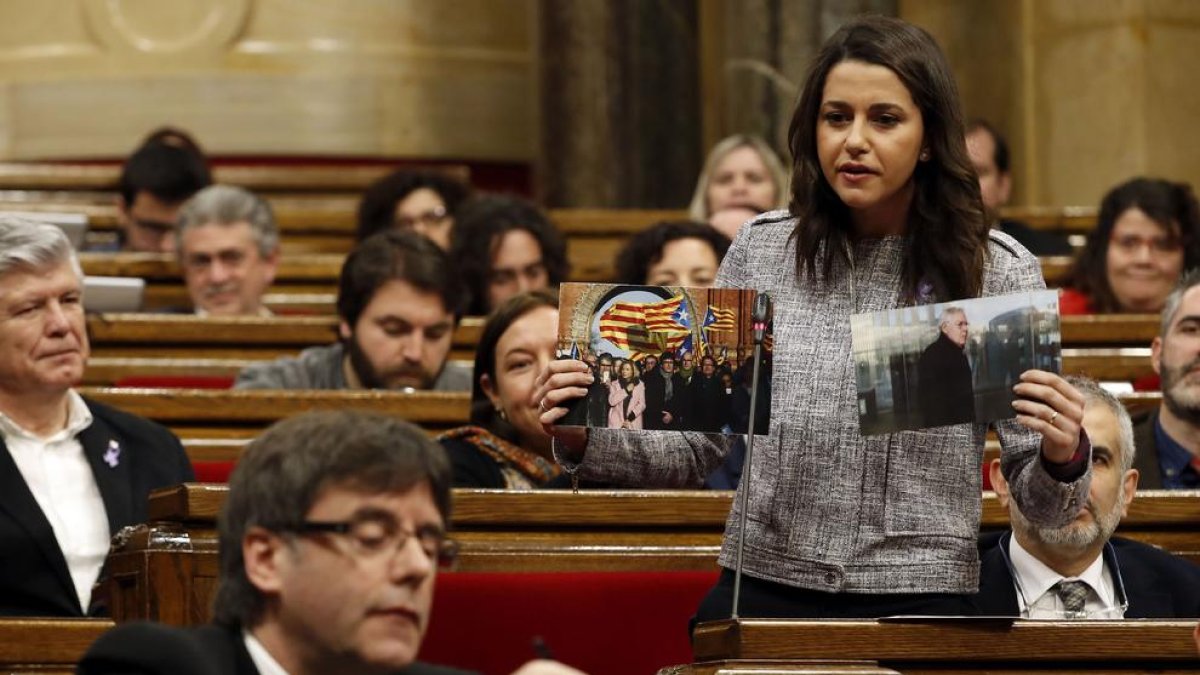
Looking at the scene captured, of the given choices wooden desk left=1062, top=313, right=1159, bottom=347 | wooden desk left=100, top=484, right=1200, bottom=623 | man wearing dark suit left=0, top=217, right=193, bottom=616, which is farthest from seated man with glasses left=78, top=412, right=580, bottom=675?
wooden desk left=1062, top=313, right=1159, bottom=347

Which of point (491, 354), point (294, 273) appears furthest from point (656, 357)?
point (294, 273)

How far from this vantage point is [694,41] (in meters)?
7.89

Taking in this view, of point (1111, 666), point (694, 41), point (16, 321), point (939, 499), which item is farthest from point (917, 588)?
point (694, 41)

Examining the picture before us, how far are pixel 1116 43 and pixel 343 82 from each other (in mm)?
3174

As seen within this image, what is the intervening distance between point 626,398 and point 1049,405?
505 millimetres

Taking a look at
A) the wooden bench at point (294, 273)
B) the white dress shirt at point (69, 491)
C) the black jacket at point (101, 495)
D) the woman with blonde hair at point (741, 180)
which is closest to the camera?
the black jacket at point (101, 495)

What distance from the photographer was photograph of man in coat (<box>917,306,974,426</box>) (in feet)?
8.25

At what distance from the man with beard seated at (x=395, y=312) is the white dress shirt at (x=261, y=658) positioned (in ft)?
8.40

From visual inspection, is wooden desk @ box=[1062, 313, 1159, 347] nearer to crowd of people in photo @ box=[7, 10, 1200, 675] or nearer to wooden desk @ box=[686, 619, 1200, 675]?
crowd of people in photo @ box=[7, 10, 1200, 675]

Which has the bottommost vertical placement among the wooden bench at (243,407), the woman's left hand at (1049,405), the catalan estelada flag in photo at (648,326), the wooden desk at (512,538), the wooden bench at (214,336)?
the wooden desk at (512,538)

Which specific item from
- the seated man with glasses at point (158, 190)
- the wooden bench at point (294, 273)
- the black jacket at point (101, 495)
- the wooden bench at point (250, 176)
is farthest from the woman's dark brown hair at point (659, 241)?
the wooden bench at point (250, 176)

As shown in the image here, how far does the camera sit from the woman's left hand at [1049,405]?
8.16 ft

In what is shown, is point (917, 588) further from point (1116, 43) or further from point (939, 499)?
point (1116, 43)

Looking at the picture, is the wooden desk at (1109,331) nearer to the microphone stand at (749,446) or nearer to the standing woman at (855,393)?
the standing woman at (855,393)
